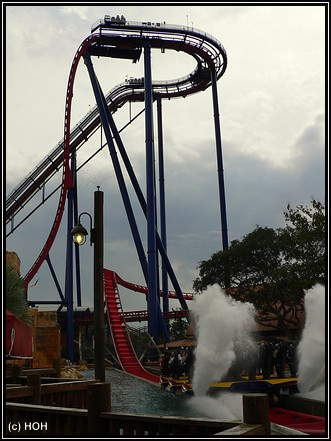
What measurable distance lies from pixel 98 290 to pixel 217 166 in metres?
22.1

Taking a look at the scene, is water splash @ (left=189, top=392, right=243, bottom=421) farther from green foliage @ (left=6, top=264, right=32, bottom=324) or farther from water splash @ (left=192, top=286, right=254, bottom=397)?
green foliage @ (left=6, top=264, right=32, bottom=324)

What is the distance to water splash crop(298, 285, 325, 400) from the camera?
38.6ft

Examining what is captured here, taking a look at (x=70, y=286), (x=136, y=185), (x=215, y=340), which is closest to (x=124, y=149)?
(x=136, y=185)

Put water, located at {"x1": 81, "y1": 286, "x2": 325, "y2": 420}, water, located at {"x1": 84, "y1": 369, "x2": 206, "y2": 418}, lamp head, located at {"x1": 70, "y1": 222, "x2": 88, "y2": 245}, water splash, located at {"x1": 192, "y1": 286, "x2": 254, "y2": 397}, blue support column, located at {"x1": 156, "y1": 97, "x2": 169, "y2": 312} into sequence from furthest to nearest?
blue support column, located at {"x1": 156, "y1": 97, "x2": 169, "y2": 312} < water splash, located at {"x1": 192, "y1": 286, "x2": 254, "y2": 397} < water, located at {"x1": 84, "y1": 369, "x2": 206, "y2": 418} < water, located at {"x1": 81, "y1": 286, "x2": 325, "y2": 420} < lamp head, located at {"x1": 70, "y1": 222, "x2": 88, "y2": 245}

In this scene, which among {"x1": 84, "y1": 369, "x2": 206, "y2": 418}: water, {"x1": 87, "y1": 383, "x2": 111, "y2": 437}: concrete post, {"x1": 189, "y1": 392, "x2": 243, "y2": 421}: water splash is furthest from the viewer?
{"x1": 84, "y1": 369, "x2": 206, "y2": 418}: water

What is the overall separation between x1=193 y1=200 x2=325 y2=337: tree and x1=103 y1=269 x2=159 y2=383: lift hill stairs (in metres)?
4.27

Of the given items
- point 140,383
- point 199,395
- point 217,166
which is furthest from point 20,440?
point 217,166

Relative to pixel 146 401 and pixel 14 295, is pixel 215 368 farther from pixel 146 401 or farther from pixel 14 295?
pixel 14 295

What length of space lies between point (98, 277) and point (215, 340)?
937 cm

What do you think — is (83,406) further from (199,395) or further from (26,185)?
(26,185)

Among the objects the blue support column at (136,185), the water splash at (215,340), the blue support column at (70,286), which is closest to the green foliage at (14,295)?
the water splash at (215,340)

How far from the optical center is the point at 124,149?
27906 mm

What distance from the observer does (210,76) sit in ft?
99.3

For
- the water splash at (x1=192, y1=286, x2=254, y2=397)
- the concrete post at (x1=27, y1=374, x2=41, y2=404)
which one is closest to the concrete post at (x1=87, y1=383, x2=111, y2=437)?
the concrete post at (x1=27, y1=374, x2=41, y2=404)
